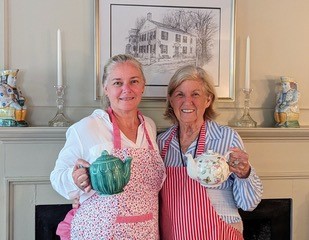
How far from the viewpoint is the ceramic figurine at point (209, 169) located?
117cm

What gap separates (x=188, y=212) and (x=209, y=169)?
8.7 inches

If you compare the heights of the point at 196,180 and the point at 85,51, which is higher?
the point at 85,51

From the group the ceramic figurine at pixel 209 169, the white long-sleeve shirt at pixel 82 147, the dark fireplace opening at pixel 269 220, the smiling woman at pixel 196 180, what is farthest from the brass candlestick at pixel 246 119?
the white long-sleeve shirt at pixel 82 147

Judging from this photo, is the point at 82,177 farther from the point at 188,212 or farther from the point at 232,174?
the point at 232,174

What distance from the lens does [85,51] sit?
1.63 m

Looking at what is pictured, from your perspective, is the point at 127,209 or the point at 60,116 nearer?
the point at 127,209

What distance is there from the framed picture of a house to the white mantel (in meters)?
0.25

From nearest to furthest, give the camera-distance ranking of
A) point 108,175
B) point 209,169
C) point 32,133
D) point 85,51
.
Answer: point 108,175
point 209,169
point 32,133
point 85,51

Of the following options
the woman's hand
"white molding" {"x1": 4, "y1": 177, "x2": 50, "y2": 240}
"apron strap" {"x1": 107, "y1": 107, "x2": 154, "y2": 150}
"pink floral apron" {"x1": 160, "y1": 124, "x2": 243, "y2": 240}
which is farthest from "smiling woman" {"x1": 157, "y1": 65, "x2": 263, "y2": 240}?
"white molding" {"x1": 4, "y1": 177, "x2": 50, "y2": 240}

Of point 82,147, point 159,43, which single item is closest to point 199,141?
point 82,147

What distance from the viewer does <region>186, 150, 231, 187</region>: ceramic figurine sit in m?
1.17

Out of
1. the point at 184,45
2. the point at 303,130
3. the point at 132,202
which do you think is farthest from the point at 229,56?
the point at 132,202

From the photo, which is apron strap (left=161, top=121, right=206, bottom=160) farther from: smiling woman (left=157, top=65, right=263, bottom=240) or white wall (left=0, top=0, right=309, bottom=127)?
white wall (left=0, top=0, right=309, bottom=127)

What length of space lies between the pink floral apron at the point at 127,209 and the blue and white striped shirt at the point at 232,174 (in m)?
0.14
